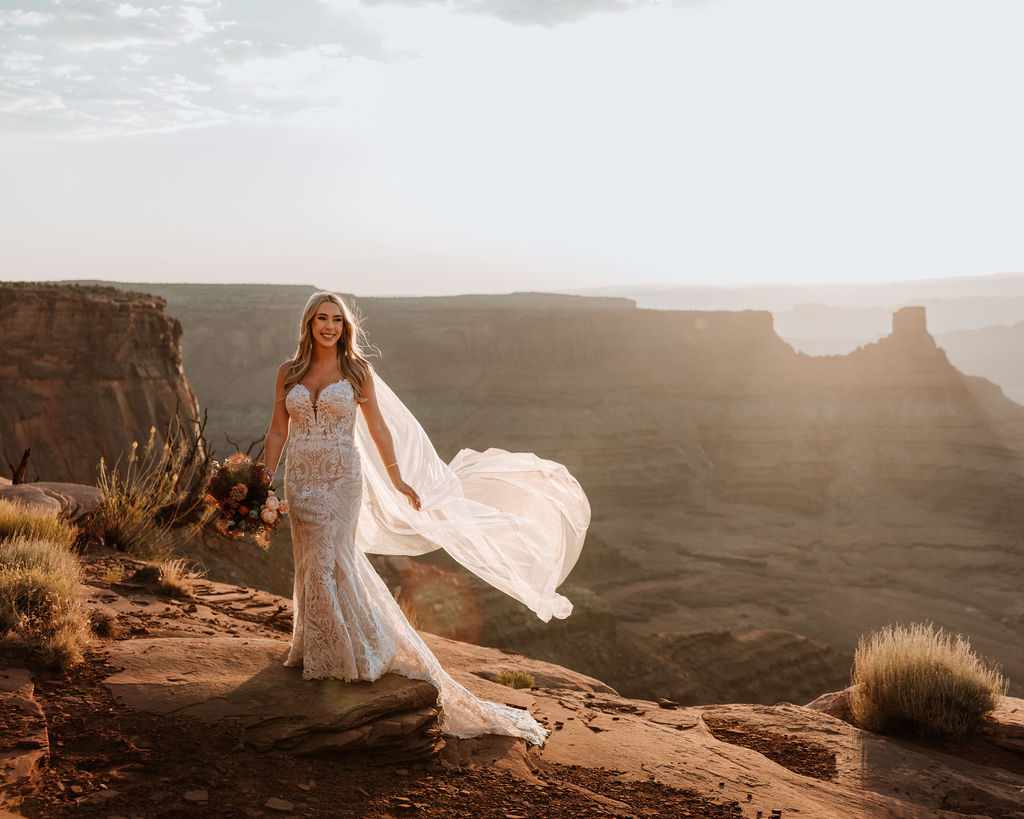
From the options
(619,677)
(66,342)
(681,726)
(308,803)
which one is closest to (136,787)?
(308,803)

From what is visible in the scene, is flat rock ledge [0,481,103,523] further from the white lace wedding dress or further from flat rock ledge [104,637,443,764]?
Answer: the white lace wedding dress

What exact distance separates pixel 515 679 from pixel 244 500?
3836mm

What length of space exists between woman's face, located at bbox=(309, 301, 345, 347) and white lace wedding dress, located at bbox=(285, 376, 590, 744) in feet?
0.96

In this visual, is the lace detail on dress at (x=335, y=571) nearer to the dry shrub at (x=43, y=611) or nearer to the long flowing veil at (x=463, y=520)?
the long flowing veil at (x=463, y=520)

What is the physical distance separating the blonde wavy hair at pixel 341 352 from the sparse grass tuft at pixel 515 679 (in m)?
3.80

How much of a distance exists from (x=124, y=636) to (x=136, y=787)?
7.69ft

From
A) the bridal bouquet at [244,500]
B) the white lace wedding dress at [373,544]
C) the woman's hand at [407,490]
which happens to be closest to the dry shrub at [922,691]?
the white lace wedding dress at [373,544]

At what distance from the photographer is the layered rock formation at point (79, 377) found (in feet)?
88.4

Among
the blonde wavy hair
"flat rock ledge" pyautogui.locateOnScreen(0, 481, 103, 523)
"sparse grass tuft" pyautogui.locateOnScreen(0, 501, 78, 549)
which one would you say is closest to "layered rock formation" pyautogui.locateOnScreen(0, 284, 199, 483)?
"flat rock ledge" pyautogui.locateOnScreen(0, 481, 103, 523)

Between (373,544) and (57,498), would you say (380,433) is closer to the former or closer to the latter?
(373,544)

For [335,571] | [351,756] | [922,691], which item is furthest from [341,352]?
[922,691]

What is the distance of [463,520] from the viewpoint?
5930 millimetres

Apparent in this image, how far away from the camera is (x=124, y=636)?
228 inches

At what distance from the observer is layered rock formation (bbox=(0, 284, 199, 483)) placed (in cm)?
2694
